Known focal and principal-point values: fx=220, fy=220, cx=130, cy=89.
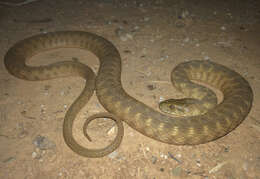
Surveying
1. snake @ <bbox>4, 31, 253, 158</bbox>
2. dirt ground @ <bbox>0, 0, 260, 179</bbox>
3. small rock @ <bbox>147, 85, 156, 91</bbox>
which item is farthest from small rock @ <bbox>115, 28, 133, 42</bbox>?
small rock @ <bbox>147, 85, 156, 91</bbox>

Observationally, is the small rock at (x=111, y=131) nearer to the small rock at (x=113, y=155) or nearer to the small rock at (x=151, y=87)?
the small rock at (x=113, y=155)

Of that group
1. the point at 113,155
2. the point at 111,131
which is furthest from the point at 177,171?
the point at 111,131

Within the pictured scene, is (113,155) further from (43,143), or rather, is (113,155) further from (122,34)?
(122,34)

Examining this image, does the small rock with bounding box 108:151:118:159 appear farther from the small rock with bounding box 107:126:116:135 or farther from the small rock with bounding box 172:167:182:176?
the small rock with bounding box 172:167:182:176

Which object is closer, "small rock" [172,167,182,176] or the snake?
"small rock" [172,167,182,176]

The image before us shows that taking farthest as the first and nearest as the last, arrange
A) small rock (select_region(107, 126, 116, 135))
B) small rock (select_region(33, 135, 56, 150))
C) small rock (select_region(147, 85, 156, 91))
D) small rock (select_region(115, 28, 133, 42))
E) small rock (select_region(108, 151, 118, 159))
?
small rock (select_region(115, 28, 133, 42)) < small rock (select_region(147, 85, 156, 91)) < small rock (select_region(107, 126, 116, 135)) < small rock (select_region(33, 135, 56, 150)) < small rock (select_region(108, 151, 118, 159))

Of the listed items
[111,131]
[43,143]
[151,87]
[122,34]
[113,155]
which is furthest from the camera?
[122,34]

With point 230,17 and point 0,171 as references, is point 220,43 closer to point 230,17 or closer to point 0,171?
point 230,17
